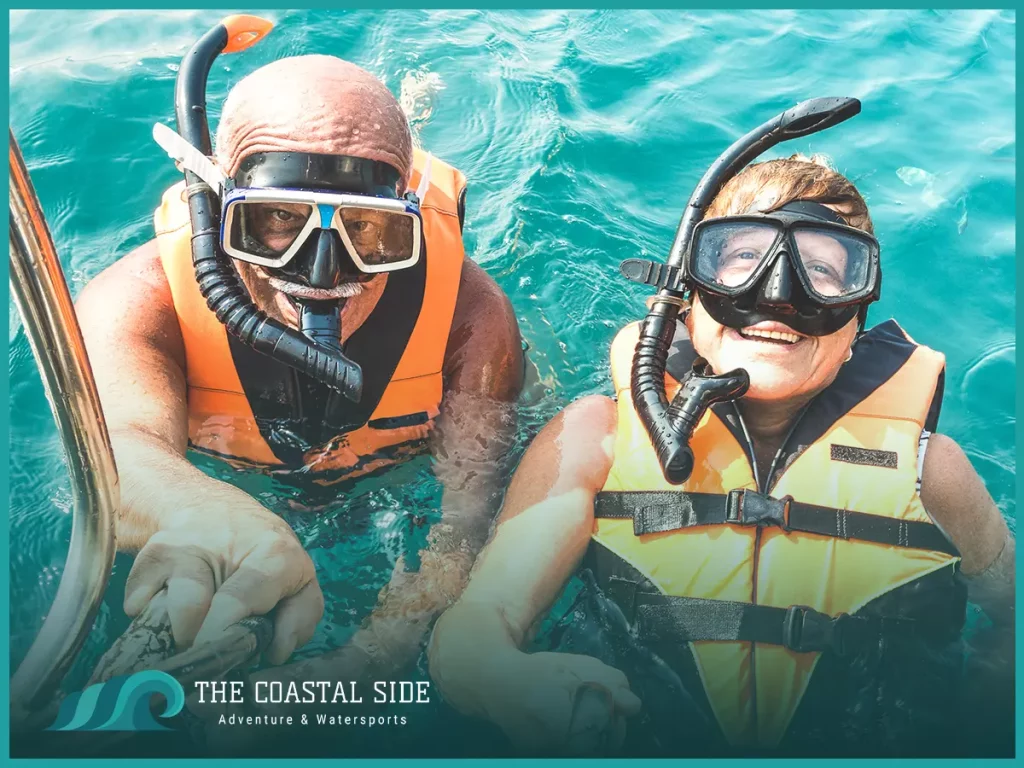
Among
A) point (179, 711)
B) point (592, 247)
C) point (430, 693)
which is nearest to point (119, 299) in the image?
point (179, 711)

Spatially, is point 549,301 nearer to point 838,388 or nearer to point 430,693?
point 838,388

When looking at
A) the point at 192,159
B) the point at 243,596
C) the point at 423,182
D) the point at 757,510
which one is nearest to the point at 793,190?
the point at 757,510

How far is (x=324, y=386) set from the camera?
356cm

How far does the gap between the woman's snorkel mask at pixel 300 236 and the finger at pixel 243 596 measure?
68cm

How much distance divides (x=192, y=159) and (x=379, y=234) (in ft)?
2.02

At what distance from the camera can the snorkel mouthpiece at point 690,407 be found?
297cm

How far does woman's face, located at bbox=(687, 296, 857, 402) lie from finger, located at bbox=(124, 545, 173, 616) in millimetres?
1646

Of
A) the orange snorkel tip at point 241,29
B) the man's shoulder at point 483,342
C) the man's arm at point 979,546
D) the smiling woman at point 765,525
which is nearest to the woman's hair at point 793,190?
the smiling woman at point 765,525

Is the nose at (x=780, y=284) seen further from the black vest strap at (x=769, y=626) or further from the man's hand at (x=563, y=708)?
the man's hand at (x=563, y=708)

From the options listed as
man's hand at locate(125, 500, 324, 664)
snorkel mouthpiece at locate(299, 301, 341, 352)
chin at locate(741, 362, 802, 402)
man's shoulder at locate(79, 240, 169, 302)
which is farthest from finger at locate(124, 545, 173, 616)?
chin at locate(741, 362, 802, 402)

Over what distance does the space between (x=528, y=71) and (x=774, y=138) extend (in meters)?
3.50

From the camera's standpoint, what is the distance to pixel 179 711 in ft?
8.75

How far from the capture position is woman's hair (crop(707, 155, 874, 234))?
313cm

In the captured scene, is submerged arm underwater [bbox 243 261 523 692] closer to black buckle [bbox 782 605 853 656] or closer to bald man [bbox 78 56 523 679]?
bald man [bbox 78 56 523 679]
